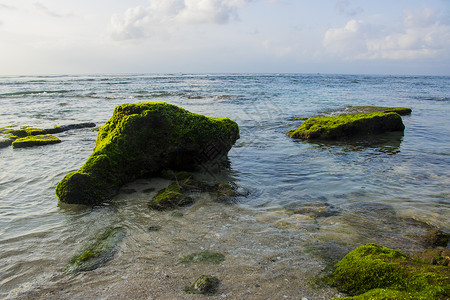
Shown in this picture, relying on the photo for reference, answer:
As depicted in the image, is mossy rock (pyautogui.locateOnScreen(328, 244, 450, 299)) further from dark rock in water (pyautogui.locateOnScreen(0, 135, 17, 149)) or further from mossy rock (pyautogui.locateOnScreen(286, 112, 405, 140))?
dark rock in water (pyautogui.locateOnScreen(0, 135, 17, 149))

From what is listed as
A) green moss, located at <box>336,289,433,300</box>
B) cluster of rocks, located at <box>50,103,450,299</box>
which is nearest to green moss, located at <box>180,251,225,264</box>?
cluster of rocks, located at <box>50,103,450,299</box>

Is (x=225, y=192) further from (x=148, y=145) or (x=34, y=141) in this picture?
(x=34, y=141)

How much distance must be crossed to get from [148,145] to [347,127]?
8020 millimetres

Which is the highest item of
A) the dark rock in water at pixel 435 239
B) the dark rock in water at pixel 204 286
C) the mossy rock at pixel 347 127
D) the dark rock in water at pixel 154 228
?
the mossy rock at pixel 347 127

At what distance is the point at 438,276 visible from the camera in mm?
3016

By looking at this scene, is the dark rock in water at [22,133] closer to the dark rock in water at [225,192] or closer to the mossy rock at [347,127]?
the dark rock in water at [225,192]

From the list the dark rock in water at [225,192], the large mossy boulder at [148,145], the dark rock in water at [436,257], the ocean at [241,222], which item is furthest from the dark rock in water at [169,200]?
the dark rock in water at [436,257]

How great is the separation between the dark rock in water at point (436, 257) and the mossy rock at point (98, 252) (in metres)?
4.12

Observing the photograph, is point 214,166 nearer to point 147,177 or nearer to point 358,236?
point 147,177

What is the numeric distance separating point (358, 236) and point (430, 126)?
39.8 feet

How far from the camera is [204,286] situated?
11.2 ft

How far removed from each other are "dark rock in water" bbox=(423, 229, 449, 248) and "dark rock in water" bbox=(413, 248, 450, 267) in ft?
2.23

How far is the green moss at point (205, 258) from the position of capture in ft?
13.1

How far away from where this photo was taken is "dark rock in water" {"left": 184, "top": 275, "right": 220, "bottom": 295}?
337cm
